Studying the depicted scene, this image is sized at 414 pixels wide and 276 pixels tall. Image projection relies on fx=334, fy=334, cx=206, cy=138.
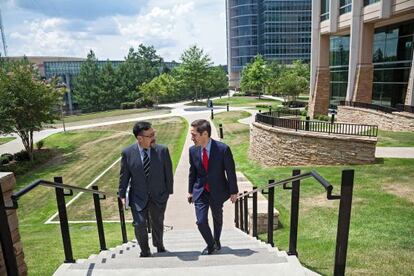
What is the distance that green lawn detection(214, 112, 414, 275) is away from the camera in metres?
4.98

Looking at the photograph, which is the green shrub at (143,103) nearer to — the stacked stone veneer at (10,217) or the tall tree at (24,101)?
the tall tree at (24,101)

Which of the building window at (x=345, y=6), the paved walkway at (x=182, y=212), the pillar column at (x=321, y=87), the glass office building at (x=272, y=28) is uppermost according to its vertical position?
the glass office building at (x=272, y=28)

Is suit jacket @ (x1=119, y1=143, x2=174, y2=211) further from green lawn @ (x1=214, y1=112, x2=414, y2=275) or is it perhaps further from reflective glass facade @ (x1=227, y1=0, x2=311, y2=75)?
reflective glass facade @ (x1=227, y1=0, x2=311, y2=75)

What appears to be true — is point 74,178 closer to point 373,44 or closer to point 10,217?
point 10,217

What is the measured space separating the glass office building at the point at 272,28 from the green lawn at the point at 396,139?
3482 inches

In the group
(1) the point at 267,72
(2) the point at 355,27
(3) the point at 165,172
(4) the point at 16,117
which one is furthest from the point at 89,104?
(3) the point at 165,172

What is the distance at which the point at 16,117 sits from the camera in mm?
23812

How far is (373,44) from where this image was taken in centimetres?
2823

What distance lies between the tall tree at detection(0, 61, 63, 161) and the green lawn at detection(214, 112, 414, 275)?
17563 mm

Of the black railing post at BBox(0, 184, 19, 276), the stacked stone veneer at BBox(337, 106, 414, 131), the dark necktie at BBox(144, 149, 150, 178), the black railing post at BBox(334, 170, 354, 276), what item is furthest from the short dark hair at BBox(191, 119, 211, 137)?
the stacked stone veneer at BBox(337, 106, 414, 131)

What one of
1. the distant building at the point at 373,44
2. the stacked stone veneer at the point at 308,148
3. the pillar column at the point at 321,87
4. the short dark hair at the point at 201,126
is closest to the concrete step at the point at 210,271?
the short dark hair at the point at 201,126

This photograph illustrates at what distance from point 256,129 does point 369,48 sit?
13.6 m

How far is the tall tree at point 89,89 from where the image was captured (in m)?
65.7

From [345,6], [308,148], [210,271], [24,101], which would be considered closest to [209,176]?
[210,271]
